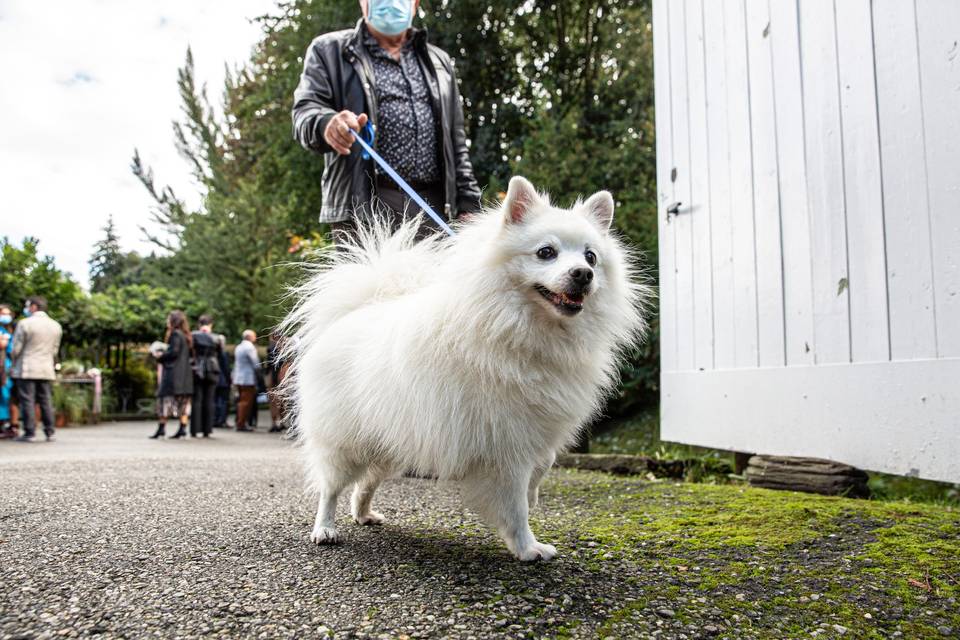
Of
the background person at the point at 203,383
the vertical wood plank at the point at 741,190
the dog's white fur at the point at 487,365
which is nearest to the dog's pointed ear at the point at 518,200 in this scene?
the dog's white fur at the point at 487,365

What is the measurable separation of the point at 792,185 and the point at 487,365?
8.73 feet

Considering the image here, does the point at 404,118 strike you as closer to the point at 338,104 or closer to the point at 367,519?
the point at 338,104

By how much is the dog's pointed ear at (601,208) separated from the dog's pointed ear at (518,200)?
298mm

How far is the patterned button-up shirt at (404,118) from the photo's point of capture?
3.96 meters

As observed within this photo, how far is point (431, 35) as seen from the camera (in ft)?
44.4

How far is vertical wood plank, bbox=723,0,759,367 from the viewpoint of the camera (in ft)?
14.8

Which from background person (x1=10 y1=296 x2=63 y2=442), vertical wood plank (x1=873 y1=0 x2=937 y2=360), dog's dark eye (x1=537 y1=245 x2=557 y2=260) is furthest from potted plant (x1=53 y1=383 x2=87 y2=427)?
vertical wood plank (x1=873 y1=0 x2=937 y2=360)

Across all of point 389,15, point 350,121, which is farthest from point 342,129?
point 389,15

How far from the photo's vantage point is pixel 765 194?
437 centimetres

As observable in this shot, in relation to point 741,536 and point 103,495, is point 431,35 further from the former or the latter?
point 741,536

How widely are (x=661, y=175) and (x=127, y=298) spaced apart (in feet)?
62.8

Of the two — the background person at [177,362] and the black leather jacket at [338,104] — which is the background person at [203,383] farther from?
the black leather jacket at [338,104]

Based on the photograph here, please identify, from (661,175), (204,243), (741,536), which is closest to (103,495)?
(741,536)

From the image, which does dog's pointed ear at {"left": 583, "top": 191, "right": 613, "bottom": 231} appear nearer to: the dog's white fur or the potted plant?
the dog's white fur
